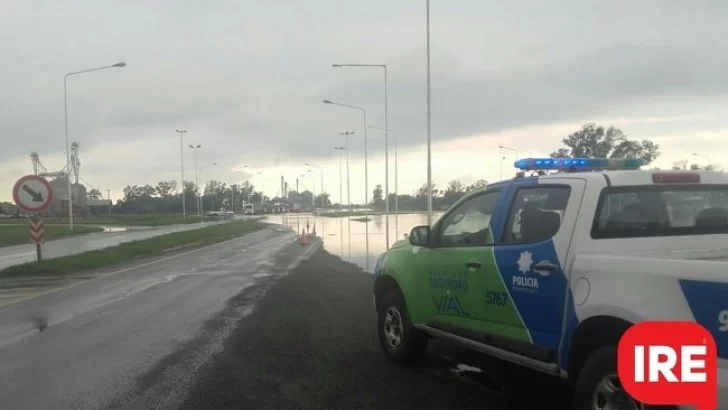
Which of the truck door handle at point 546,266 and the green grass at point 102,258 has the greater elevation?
the truck door handle at point 546,266

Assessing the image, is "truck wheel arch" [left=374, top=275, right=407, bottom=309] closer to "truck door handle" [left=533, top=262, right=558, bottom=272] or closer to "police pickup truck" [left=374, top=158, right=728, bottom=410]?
"police pickup truck" [left=374, top=158, right=728, bottom=410]

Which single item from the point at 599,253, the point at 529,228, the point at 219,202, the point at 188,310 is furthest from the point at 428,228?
the point at 219,202

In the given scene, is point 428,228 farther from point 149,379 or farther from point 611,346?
point 149,379

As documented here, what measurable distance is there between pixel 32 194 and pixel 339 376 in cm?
1478

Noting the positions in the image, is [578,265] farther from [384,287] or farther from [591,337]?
[384,287]

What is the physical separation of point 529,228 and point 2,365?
589 cm

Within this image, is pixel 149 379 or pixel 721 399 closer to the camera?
pixel 721 399

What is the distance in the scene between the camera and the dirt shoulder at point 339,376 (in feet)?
18.1

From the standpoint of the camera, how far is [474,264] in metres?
5.54

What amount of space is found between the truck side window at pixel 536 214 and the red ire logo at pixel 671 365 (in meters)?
1.60

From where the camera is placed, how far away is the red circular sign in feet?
58.1

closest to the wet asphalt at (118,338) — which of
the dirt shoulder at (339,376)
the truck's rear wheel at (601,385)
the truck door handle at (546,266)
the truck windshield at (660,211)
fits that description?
the dirt shoulder at (339,376)

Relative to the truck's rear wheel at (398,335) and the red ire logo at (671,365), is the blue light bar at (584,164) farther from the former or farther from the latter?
the red ire logo at (671,365)

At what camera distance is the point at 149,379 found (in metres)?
6.27
